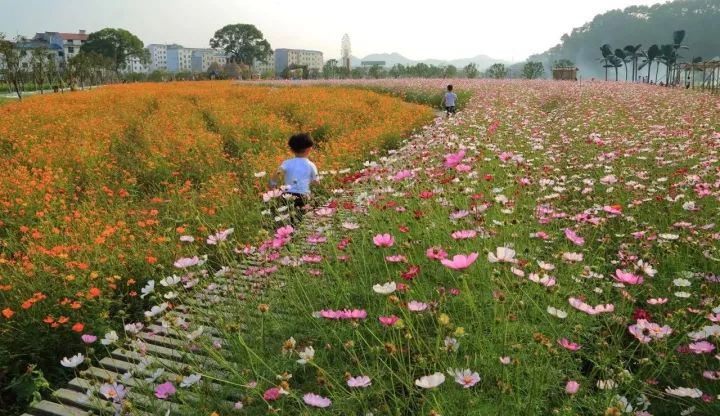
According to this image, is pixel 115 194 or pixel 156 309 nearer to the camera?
pixel 156 309

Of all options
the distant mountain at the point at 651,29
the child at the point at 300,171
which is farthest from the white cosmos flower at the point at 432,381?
the distant mountain at the point at 651,29

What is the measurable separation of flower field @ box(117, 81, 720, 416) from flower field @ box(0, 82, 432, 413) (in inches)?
22.7

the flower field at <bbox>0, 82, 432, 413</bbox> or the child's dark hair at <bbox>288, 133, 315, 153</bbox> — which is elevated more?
the child's dark hair at <bbox>288, 133, 315, 153</bbox>

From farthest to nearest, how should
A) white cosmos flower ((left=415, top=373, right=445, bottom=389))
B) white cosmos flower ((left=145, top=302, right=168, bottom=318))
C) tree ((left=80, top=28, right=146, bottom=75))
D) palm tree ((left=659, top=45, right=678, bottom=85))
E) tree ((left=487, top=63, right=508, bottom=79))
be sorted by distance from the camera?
tree ((left=80, top=28, right=146, bottom=75)), tree ((left=487, top=63, right=508, bottom=79)), palm tree ((left=659, top=45, right=678, bottom=85)), white cosmos flower ((left=145, top=302, right=168, bottom=318)), white cosmos flower ((left=415, top=373, right=445, bottom=389))

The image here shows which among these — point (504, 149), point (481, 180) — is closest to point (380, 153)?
point (504, 149)

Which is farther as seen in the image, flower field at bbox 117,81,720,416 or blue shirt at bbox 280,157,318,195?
blue shirt at bbox 280,157,318,195

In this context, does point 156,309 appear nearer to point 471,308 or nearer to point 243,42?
point 471,308

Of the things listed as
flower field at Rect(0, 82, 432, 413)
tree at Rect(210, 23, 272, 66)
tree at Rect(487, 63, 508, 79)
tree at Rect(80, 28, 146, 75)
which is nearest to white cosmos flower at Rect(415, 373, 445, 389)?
flower field at Rect(0, 82, 432, 413)

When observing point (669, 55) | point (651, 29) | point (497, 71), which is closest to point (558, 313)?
point (669, 55)

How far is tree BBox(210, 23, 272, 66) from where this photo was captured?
11350cm

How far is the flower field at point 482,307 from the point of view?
191 cm

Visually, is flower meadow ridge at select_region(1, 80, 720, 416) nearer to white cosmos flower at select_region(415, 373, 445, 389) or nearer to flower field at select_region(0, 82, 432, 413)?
white cosmos flower at select_region(415, 373, 445, 389)

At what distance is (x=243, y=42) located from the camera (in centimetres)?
11438

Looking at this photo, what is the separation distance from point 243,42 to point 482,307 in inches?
4771
